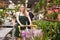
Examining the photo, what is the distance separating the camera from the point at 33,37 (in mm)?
3863

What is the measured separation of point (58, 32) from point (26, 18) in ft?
5.15

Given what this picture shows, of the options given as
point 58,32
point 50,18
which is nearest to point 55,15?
point 50,18

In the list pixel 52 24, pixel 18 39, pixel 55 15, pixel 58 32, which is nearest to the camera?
pixel 55 15

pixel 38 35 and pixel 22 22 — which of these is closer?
pixel 38 35

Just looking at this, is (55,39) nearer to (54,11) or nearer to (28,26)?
(54,11)

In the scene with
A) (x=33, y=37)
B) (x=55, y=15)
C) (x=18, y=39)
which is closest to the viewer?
(x=55, y=15)

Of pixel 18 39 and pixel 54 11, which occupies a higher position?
pixel 54 11

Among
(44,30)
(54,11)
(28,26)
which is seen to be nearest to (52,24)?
(28,26)

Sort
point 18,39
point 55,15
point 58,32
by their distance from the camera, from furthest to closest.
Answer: point 18,39 < point 58,32 < point 55,15

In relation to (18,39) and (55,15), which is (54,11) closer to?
(55,15)

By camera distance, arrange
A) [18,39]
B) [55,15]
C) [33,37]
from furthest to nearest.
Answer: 1. [18,39]
2. [33,37]
3. [55,15]

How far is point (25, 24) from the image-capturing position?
207 inches

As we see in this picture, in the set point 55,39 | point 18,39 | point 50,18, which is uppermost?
point 50,18

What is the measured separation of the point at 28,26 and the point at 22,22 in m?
0.22
